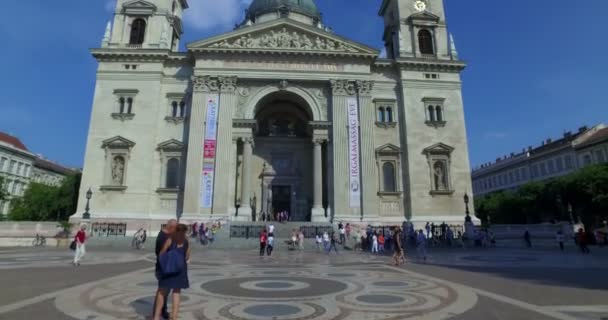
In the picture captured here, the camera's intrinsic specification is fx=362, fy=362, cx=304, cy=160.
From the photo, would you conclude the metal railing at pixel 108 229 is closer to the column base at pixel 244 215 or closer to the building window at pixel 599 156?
the column base at pixel 244 215

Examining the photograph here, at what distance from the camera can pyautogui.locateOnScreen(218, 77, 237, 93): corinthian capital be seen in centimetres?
3228

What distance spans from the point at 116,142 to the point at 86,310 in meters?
28.9

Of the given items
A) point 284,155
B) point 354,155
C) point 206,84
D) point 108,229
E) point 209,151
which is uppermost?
point 206,84

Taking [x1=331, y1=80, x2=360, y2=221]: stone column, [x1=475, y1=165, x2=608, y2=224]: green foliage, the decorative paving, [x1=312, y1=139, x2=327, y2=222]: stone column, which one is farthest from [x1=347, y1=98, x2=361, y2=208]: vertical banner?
[x1=475, y1=165, x2=608, y2=224]: green foliage

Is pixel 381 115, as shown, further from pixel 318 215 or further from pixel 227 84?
pixel 227 84

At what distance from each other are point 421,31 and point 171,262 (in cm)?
3896

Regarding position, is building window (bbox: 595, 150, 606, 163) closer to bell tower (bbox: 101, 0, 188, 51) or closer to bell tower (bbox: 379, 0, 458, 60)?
bell tower (bbox: 379, 0, 458, 60)

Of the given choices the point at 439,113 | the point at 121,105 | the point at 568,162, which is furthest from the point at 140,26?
the point at 568,162

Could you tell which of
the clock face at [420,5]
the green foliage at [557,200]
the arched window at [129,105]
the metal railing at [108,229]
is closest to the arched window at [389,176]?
the clock face at [420,5]

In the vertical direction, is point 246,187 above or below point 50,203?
below

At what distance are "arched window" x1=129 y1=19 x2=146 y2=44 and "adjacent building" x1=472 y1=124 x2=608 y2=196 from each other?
201 feet

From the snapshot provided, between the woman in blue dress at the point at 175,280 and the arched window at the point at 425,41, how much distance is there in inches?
1470

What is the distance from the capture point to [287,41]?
33.9m

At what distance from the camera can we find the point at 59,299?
699 centimetres
